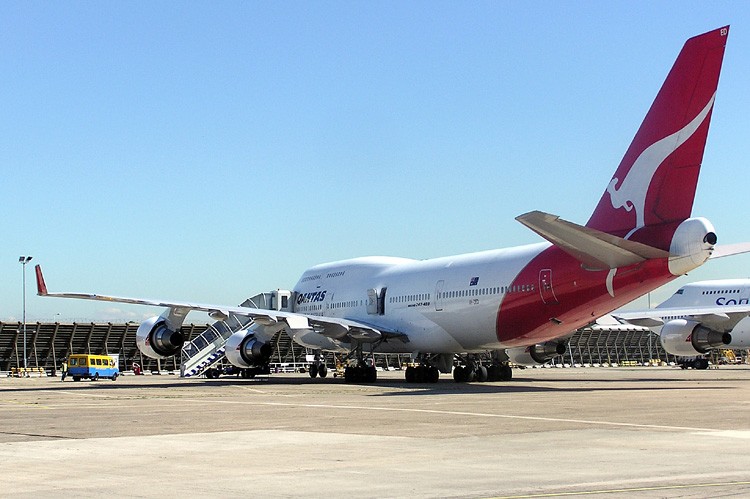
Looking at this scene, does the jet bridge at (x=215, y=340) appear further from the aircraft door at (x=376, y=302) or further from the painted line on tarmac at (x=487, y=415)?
the painted line on tarmac at (x=487, y=415)

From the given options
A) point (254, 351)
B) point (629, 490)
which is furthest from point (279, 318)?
point (629, 490)

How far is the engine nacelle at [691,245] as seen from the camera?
1025 inches

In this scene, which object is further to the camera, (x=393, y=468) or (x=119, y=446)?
(x=119, y=446)

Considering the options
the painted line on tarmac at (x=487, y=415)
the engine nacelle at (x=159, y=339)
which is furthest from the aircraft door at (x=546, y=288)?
the engine nacelle at (x=159, y=339)

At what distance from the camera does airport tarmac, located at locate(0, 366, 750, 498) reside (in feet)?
32.0

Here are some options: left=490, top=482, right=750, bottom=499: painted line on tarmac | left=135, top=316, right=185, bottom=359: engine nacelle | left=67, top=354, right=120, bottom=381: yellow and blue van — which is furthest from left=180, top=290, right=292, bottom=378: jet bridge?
left=490, top=482, right=750, bottom=499: painted line on tarmac

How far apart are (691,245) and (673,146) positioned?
293 centimetres

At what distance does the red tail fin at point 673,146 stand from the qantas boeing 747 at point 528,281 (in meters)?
0.03

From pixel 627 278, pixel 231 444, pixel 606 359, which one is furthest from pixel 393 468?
pixel 606 359

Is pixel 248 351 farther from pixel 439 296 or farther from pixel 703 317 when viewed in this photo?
pixel 703 317

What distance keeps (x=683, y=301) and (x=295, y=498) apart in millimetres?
62729

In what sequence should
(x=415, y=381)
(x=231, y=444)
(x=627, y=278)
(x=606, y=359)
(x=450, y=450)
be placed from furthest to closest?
(x=606, y=359) < (x=415, y=381) < (x=627, y=278) < (x=231, y=444) < (x=450, y=450)

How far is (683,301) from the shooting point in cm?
6794

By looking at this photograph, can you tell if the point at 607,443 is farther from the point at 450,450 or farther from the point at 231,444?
the point at 231,444
